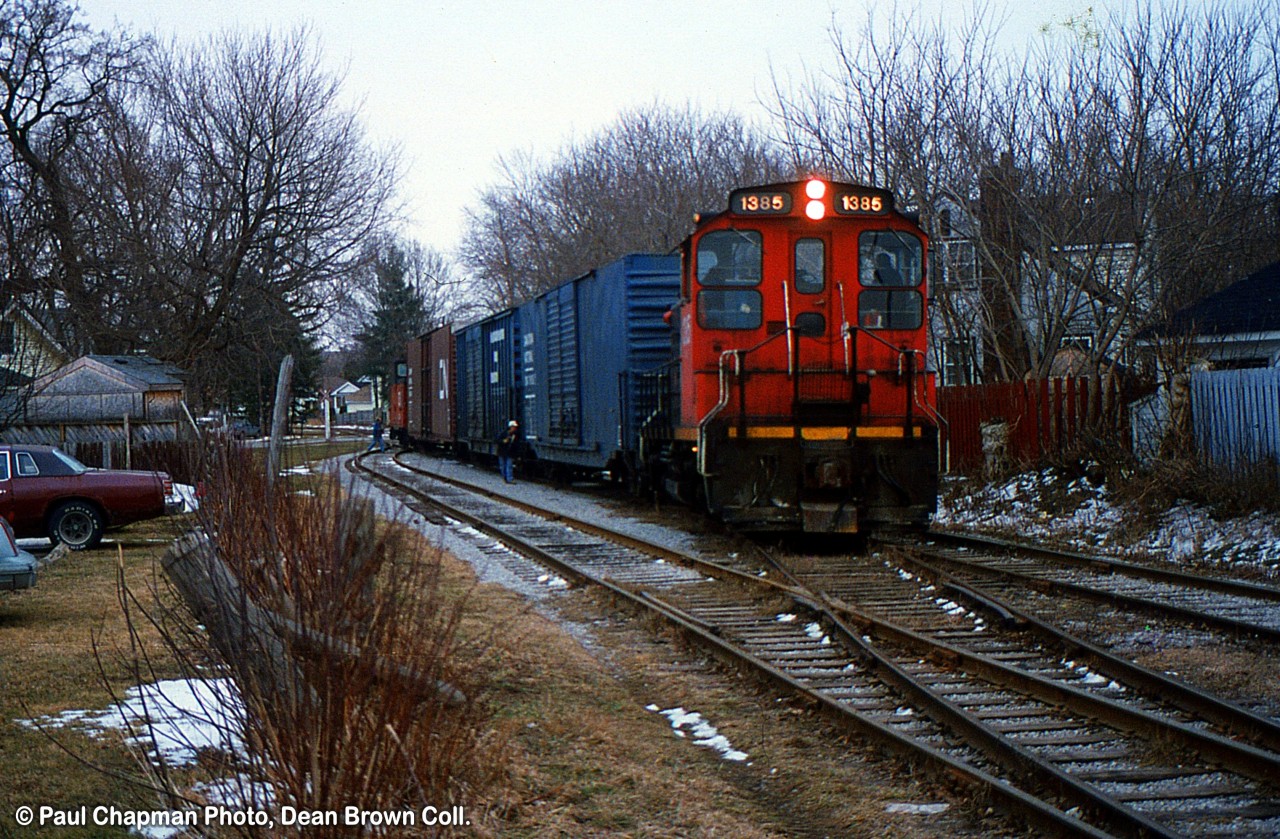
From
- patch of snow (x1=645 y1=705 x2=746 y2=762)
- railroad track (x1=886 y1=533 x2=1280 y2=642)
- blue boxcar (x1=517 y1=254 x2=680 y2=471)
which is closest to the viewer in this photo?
patch of snow (x1=645 y1=705 x2=746 y2=762)

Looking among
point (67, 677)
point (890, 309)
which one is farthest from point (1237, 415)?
point (67, 677)

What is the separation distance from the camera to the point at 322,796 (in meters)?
3.95

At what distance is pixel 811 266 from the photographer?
13719 millimetres

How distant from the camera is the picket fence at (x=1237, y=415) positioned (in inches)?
597

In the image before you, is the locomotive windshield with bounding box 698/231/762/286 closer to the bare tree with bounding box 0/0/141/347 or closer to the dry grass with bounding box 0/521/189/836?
the dry grass with bounding box 0/521/189/836

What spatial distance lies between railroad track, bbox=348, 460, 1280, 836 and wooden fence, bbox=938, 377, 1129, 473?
8057 mm

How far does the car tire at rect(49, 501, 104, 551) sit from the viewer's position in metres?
15.4

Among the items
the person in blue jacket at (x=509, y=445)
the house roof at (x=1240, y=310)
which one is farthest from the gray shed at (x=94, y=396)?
the house roof at (x=1240, y=310)

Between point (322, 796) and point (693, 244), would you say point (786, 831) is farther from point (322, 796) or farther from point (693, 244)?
point (693, 244)

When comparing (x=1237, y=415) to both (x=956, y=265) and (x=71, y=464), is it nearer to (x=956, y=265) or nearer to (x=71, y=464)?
(x=956, y=265)

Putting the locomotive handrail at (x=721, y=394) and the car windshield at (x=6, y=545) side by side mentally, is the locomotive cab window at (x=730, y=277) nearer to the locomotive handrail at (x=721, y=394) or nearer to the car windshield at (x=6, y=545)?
the locomotive handrail at (x=721, y=394)

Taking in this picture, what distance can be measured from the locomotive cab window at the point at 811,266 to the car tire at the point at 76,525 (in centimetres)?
943

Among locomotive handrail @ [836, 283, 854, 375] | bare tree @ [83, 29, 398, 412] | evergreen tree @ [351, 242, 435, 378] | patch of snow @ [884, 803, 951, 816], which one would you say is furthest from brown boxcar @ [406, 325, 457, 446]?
evergreen tree @ [351, 242, 435, 378]

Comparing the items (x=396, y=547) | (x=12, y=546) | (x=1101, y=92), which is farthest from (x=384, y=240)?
(x=396, y=547)
